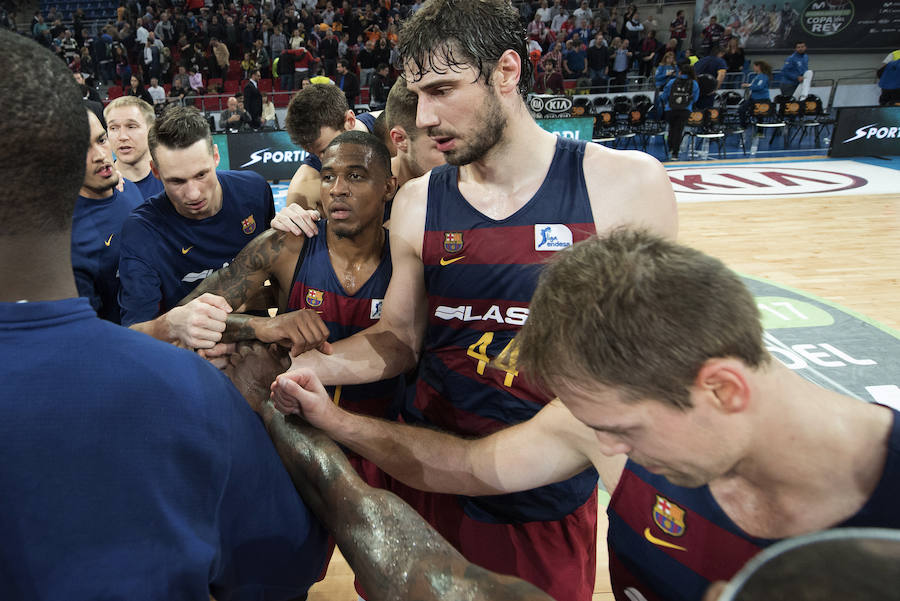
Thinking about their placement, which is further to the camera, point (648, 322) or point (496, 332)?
point (496, 332)

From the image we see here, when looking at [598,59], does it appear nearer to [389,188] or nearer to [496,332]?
[389,188]

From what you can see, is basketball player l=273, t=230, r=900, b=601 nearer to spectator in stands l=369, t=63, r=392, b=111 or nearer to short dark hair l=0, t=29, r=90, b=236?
short dark hair l=0, t=29, r=90, b=236

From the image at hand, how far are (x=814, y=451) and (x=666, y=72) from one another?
1442 cm

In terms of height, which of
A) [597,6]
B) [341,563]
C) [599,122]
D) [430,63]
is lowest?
[341,563]

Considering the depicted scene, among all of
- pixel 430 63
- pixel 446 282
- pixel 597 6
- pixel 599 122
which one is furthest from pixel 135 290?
pixel 597 6

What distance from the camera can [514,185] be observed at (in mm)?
2141

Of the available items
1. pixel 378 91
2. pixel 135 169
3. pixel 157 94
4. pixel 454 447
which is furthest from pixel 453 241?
pixel 157 94

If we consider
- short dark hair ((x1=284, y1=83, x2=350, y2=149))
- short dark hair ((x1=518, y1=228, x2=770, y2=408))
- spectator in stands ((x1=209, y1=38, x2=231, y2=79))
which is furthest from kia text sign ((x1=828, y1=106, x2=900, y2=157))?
spectator in stands ((x1=209, y1=38, x2=231, y2=79))

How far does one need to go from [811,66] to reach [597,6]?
22.9 feet

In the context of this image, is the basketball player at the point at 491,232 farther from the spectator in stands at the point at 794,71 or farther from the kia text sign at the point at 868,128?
the spectator in stands at the point at 794,71

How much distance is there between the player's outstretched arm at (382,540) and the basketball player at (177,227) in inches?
57.4

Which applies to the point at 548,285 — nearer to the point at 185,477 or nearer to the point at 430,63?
the point at 185,477

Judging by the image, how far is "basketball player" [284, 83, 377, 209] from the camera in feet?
12.2

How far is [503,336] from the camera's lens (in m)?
2.11
